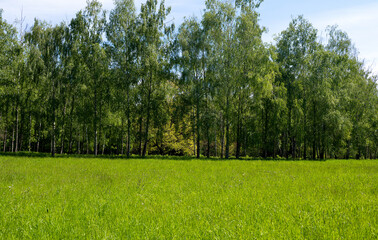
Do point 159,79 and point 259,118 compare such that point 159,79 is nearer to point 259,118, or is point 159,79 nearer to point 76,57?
point 76,57

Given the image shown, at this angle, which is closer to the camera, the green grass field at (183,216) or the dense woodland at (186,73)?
the green grass field at (183,216)

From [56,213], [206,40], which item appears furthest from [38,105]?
[56,213]

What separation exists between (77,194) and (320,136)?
38.7 metres

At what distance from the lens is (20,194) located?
812 cm

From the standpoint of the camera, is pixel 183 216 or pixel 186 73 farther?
pixel 186 73

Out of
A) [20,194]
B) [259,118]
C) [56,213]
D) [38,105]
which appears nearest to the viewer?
[56,213]

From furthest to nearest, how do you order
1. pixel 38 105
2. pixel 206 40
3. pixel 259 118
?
1. pixel 38 105
2. pixel 259 118
3. pixel 206 40

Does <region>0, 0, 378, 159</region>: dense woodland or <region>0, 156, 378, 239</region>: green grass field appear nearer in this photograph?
<region>0, 156, 378, 239</region>: green grass field

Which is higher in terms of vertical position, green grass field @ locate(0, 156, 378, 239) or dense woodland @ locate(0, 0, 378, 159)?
dense woodland @ locate(0, 0, 378, 159)

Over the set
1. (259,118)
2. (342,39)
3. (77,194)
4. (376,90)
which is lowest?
(77,194)

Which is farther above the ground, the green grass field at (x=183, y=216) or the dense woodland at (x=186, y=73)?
the dense woodland at (x=186, y=73)

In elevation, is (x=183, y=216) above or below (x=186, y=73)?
below

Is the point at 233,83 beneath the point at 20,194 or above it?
above

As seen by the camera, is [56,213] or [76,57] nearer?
[56,213]
